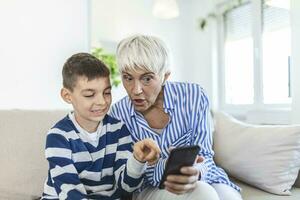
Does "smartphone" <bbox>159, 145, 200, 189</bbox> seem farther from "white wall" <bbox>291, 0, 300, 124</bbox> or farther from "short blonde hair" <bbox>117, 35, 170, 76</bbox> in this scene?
"white wall" <bbox>291, 0, 300, 124</bbox>

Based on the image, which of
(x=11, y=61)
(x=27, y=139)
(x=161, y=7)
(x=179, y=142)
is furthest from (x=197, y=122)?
(x=161, y=7)

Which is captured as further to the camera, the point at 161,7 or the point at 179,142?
the point at 161,7

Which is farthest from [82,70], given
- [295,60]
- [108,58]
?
[295,60]

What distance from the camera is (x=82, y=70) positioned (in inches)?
43.2

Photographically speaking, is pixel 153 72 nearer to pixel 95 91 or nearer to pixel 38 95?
pixel 95 91

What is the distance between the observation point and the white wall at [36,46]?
74.9 inches

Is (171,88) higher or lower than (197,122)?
higher

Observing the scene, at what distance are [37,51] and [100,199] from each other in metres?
1.18

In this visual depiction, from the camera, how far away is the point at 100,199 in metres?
1.11

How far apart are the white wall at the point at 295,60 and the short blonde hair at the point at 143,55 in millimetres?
1570

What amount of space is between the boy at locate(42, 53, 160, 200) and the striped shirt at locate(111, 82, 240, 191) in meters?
0.08

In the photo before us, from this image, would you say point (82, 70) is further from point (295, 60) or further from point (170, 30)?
point (170, 30)

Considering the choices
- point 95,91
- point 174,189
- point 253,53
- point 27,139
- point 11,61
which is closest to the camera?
point 174,189

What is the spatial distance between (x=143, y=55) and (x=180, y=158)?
0.40m
